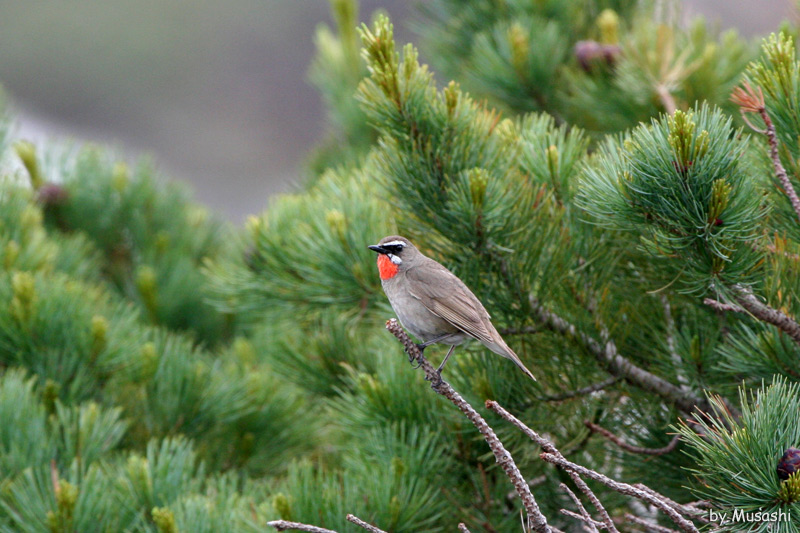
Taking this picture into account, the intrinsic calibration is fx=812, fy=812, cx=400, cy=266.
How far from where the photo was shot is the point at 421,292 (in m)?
2.98

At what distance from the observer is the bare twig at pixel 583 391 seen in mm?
2641

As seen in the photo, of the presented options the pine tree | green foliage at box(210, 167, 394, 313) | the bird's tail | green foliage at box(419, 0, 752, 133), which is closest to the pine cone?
the pine tree

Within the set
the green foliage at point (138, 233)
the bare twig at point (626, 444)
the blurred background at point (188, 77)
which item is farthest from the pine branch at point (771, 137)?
the blurred background at point (188, 77)

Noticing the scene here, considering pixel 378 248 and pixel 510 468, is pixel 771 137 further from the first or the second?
pixel 378 248

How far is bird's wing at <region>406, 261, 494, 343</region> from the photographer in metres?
2.65

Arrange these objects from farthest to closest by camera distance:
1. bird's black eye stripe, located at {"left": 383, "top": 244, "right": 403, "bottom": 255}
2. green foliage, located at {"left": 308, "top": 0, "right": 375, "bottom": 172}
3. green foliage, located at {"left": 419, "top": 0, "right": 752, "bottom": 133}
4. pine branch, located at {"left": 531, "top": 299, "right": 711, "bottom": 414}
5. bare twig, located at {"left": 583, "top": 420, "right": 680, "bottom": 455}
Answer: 1. green foliage, located at {"left": 308, "top": 0, "right": 375, "bottom": 172}
2. green foliage, located at {"left": 419, "top": 0, "right": 752, "bottom": 133}
3. bird's black eye stripe, located at {"left": 383, "top": 244, "right": 403, "bottom": 255}
4. pine branch, located at {"left": 531, "top": 299, "right": 711, "bottom": 414}
5. bare twig, located at {"left": 583, "top": 420, "right": 680, "bottom": 455}

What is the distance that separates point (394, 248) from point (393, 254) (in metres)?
0.03

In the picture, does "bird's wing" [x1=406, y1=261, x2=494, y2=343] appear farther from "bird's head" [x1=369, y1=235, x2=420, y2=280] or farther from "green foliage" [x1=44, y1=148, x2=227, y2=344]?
"green foliage" [x1=44, y1=148, x2=227, y2=344]

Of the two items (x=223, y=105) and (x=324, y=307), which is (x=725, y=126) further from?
(x=223, y=105)

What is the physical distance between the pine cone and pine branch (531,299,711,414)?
66cm

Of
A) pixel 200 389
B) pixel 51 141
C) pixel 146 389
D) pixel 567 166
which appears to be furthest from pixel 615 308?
pixel 51 141

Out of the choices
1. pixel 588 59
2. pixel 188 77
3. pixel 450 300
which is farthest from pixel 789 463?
pixel 188 77

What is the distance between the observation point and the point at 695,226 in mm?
2244

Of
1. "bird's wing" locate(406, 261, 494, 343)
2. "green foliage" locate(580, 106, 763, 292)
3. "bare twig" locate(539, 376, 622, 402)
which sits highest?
"green foliage" locate(580, 106, 763, 292)
